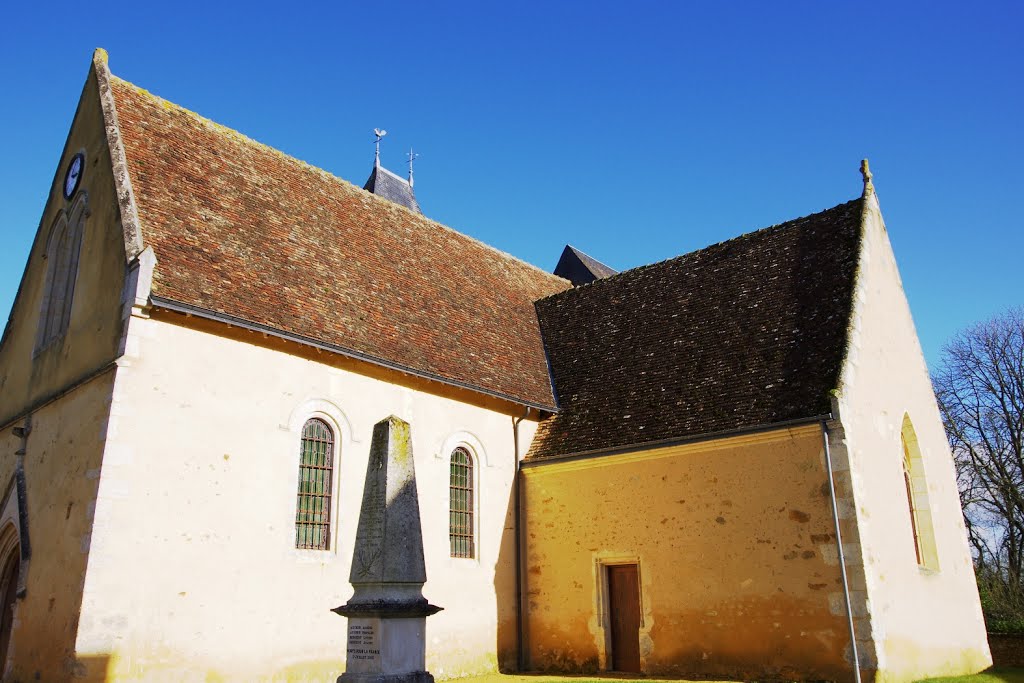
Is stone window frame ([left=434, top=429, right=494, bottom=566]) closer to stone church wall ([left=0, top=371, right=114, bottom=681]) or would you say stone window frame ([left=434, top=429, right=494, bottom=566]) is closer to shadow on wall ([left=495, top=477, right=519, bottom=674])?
shadow on wall ([left=495, top=477, right=519, bottom=674])

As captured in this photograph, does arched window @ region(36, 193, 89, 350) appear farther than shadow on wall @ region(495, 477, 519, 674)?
No

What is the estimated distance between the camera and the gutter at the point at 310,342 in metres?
11.4

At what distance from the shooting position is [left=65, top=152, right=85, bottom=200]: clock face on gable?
577 inches

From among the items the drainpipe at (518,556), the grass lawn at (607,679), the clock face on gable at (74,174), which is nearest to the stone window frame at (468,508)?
the drainpipe at (518,556)

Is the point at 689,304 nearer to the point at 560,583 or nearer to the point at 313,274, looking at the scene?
the point at 560,583

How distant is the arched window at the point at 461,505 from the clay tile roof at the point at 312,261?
1.45 m

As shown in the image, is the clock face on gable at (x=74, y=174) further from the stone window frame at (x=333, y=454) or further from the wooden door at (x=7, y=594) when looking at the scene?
the wooden door at (x=7, y=594)

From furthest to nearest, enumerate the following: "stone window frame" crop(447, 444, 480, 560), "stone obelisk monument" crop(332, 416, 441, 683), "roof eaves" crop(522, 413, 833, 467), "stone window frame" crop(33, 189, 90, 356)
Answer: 1. "stone window frame" crop(447, 444, 480, 560)
2. "stone window frame" crop(33, 189, 90, 356)
3. "roof eaves" crop(522, 413, 833, 467)
4. "stone obelisk monument" crop(332, 416, 441, 683)

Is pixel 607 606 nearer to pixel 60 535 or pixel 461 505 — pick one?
pixel 461 505

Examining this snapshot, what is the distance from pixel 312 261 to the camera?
48.6 ft

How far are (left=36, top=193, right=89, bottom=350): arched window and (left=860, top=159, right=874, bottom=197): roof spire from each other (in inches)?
576

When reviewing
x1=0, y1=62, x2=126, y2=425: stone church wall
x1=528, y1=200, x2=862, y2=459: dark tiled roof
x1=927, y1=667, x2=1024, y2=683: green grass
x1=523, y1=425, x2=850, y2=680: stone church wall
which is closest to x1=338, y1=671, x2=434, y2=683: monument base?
x1=0, y1=62, x2=126, y2=425: stone church wall

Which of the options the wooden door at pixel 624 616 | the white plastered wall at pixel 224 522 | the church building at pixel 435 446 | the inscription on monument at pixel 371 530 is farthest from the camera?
the wooden door at pixel 624 616

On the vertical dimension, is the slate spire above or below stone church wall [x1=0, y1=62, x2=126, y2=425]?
above
